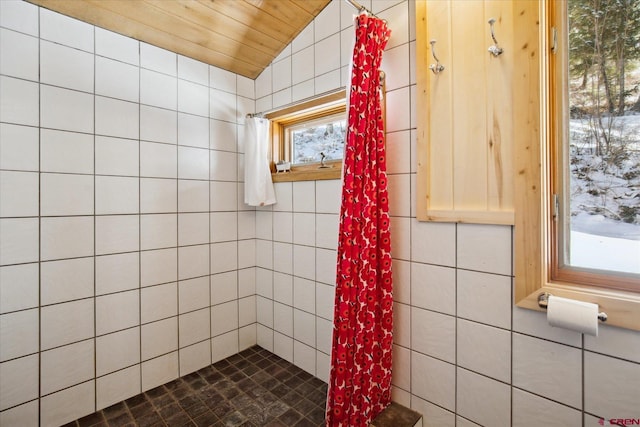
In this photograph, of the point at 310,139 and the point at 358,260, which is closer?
the point at 358,260

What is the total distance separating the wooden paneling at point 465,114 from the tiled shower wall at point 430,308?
72 millimetres

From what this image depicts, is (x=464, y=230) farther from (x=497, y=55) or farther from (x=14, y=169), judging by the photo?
(x=14, y=169)

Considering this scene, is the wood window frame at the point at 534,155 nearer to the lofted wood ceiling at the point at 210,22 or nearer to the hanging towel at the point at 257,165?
the lofted wood ceiling at the point at 210,22

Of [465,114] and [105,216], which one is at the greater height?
[465,114]

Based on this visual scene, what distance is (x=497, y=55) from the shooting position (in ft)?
3.45

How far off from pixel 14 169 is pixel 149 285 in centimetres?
80

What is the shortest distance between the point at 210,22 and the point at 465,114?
143cm

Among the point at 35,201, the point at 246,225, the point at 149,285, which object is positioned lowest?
the point at 149,285

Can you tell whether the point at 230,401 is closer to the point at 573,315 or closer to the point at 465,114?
the point at 573,315

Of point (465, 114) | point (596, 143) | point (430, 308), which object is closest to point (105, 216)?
point (430, 308)

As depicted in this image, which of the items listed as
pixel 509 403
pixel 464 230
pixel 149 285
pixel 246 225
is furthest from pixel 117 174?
pixel 509 403

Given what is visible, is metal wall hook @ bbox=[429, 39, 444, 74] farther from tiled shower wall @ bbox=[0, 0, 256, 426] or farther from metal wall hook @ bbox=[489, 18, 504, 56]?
tiled shower wall @ bbox=[0, 0, 256, 426]

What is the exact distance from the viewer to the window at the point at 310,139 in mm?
1717

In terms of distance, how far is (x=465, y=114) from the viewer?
1139mm
